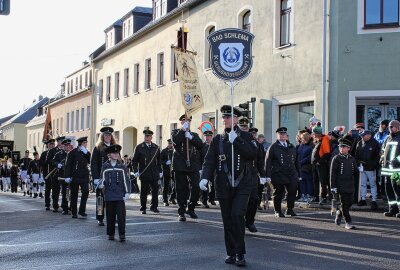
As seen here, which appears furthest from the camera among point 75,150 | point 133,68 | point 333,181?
point 133,68

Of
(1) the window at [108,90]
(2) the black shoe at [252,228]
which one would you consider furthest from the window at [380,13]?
(1) the window at [108,90]

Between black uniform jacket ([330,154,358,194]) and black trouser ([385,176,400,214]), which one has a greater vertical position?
black uniform jacket ([330,154,358,194])

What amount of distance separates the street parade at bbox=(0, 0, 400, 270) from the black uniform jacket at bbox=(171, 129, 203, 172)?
0.11 ft

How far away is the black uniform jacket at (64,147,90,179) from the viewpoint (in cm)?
1481

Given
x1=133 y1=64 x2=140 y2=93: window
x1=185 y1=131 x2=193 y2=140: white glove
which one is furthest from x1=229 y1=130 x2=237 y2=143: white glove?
x1=133 y1=64 x2=140 y2=93: window

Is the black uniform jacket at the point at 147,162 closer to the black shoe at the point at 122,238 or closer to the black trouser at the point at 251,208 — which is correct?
the black trouser at the point at 251,208

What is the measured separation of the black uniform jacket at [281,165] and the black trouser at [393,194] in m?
2.12

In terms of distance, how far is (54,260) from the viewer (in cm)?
869

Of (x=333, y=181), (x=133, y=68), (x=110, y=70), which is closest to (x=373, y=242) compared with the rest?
(x=333, y=181)

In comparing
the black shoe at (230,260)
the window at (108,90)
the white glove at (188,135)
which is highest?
the window at (108,90)

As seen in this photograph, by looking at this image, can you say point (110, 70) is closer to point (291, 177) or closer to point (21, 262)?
point (291, 177)

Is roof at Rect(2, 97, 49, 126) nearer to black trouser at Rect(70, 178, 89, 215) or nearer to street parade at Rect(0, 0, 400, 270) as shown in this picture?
street parade at Rect(0, 0, 400, 270)

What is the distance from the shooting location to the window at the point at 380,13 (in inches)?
754

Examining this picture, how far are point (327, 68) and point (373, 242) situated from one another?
35.4ft
